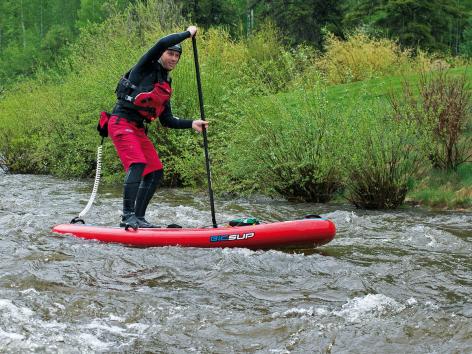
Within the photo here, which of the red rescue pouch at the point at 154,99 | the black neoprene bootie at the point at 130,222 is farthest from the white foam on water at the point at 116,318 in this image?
the red rescue pouch at the point at 154,99

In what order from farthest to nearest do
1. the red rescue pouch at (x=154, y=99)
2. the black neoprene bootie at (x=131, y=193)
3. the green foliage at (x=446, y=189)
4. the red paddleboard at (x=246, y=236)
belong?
1. the green foliage at (x=446, y=189)
2. the black neoprene bootie at (x=131, y=193)
3. the red rescue pouch at (x=154, y=99)
4. the red paddleboard at (x=246, y=236)

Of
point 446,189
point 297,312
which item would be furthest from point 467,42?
point 297,312

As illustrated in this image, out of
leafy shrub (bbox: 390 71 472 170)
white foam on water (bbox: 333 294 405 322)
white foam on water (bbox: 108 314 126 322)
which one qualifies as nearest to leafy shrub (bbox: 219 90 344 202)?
leafy shrub (bbox: 390 71 472 170)

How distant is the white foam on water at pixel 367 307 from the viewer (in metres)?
4.81

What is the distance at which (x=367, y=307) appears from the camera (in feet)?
16.3

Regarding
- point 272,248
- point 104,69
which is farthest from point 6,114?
point 272,248

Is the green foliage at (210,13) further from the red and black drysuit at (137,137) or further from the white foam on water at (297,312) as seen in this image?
the white foam on water at (297,312)

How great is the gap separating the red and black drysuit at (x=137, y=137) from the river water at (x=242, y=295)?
63 centimetres

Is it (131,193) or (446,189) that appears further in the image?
(446,189)

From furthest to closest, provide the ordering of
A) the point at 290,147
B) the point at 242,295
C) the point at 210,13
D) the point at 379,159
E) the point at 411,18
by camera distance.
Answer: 1. the point at 210,13
2. the point at 411,18
3. the point at 290,147
4. the point at 379,159
5. the point at 242,295

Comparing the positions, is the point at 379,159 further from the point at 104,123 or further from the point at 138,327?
the point at 138,327

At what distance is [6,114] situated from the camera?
20656 millimetres

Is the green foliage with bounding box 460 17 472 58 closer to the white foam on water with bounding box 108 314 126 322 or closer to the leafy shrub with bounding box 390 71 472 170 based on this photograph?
the leafy shrub with bounding box 390 71 472 170

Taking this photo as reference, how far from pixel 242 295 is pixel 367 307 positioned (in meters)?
1.08
